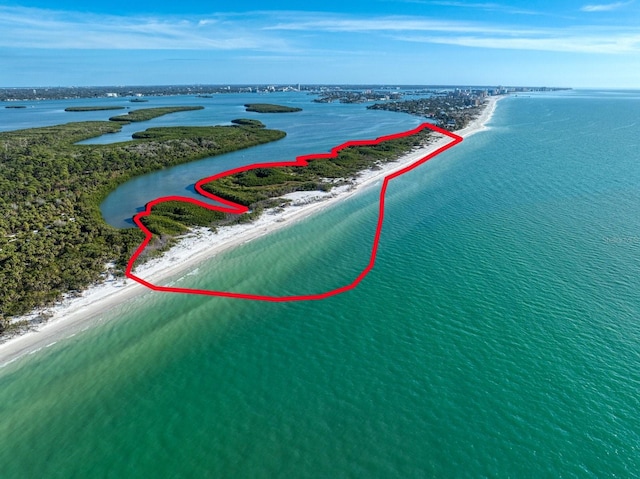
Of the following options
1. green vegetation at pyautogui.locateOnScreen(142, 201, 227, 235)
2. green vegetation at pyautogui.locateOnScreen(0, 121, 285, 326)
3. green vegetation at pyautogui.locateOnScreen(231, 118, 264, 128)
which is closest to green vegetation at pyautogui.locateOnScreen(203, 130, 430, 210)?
green vegetation at pyautogui.locateOnScreen(142, 201, 227, 235)

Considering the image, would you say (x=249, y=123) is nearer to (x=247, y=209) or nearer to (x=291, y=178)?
(x=291, y=178)

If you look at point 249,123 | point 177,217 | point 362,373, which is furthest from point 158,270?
point 249,123

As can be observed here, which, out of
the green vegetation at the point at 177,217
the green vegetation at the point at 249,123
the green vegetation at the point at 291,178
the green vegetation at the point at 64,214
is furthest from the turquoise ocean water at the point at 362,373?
the green vegetation at the point at 249,123

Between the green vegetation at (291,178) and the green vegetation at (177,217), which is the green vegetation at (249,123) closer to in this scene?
the green vegetation at (291,178)

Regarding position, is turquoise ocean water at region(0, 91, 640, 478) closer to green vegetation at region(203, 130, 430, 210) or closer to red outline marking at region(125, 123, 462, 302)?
red outline marking at region(125, 123, 462, 302)

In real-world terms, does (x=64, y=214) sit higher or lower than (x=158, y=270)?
higher
